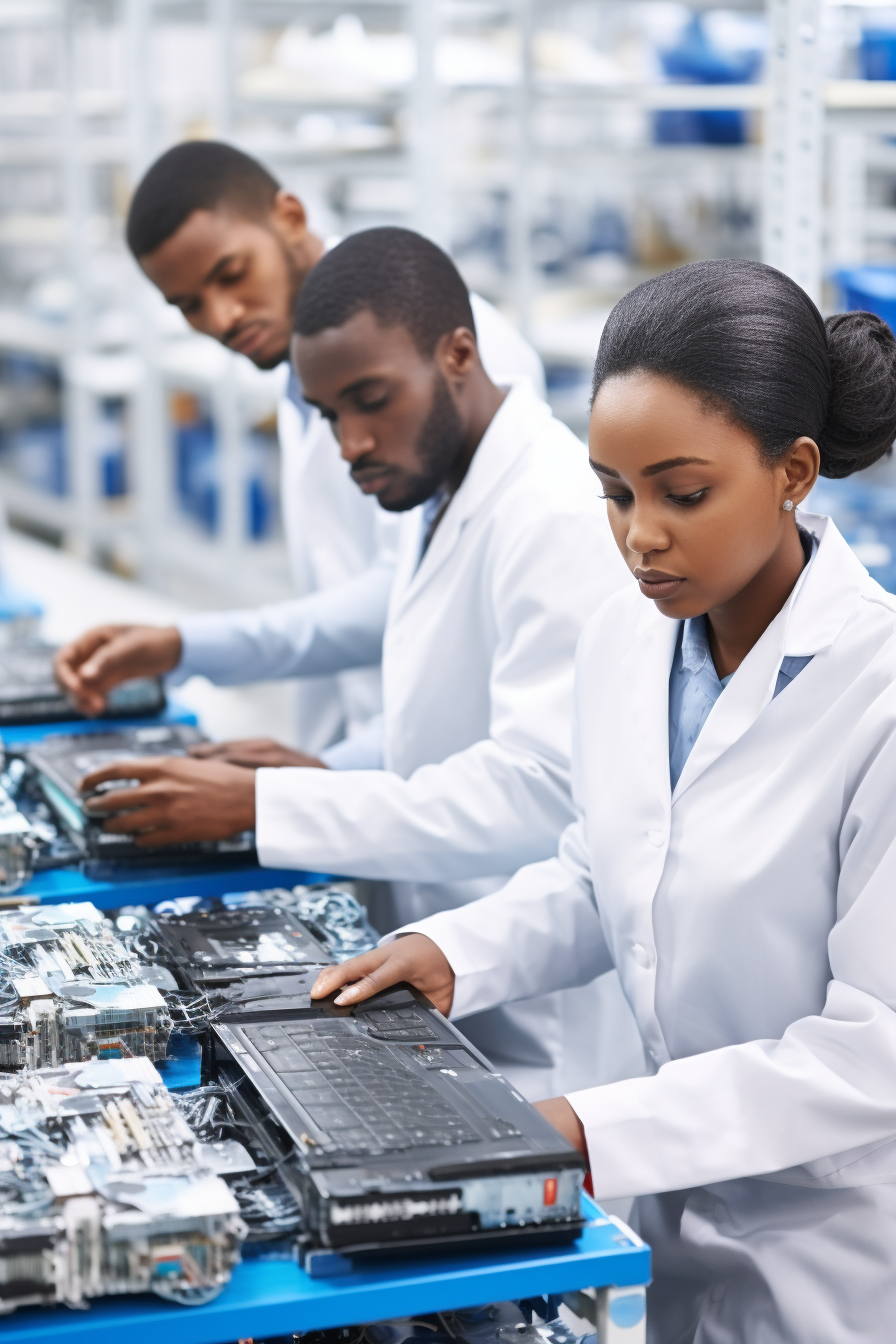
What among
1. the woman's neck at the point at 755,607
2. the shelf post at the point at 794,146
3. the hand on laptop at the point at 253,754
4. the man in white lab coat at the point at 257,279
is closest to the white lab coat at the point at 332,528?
Result: the man in white lab coat at the point at 257,279

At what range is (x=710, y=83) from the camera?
14.4 feet

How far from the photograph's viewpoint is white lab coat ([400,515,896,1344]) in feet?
3.76

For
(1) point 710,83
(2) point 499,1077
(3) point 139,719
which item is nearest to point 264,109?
(1) point 710,83

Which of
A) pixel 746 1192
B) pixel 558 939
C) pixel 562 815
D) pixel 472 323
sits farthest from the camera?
pixel 472 323

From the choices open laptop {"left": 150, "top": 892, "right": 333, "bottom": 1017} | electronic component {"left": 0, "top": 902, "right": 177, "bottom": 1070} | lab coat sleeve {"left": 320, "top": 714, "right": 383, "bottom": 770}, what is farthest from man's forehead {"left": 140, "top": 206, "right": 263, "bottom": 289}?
electronic component {"left": 0, "top": 902, "right": 177, "bottom": 1070}

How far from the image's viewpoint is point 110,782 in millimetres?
1799

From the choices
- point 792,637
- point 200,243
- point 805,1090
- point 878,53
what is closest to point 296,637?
point 200,243

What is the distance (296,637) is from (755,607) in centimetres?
124

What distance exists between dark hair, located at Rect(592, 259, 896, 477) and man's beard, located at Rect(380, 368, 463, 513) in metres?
0.55

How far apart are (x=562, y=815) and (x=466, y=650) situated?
0.28m

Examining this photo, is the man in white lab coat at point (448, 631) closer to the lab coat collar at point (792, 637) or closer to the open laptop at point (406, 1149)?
the lab coat collar at point (792, 637)

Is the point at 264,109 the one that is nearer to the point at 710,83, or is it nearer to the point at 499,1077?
the point at 710,83

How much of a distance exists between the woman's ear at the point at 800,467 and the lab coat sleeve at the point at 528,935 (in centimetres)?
44

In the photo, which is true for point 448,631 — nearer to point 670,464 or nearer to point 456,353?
point 456,353
